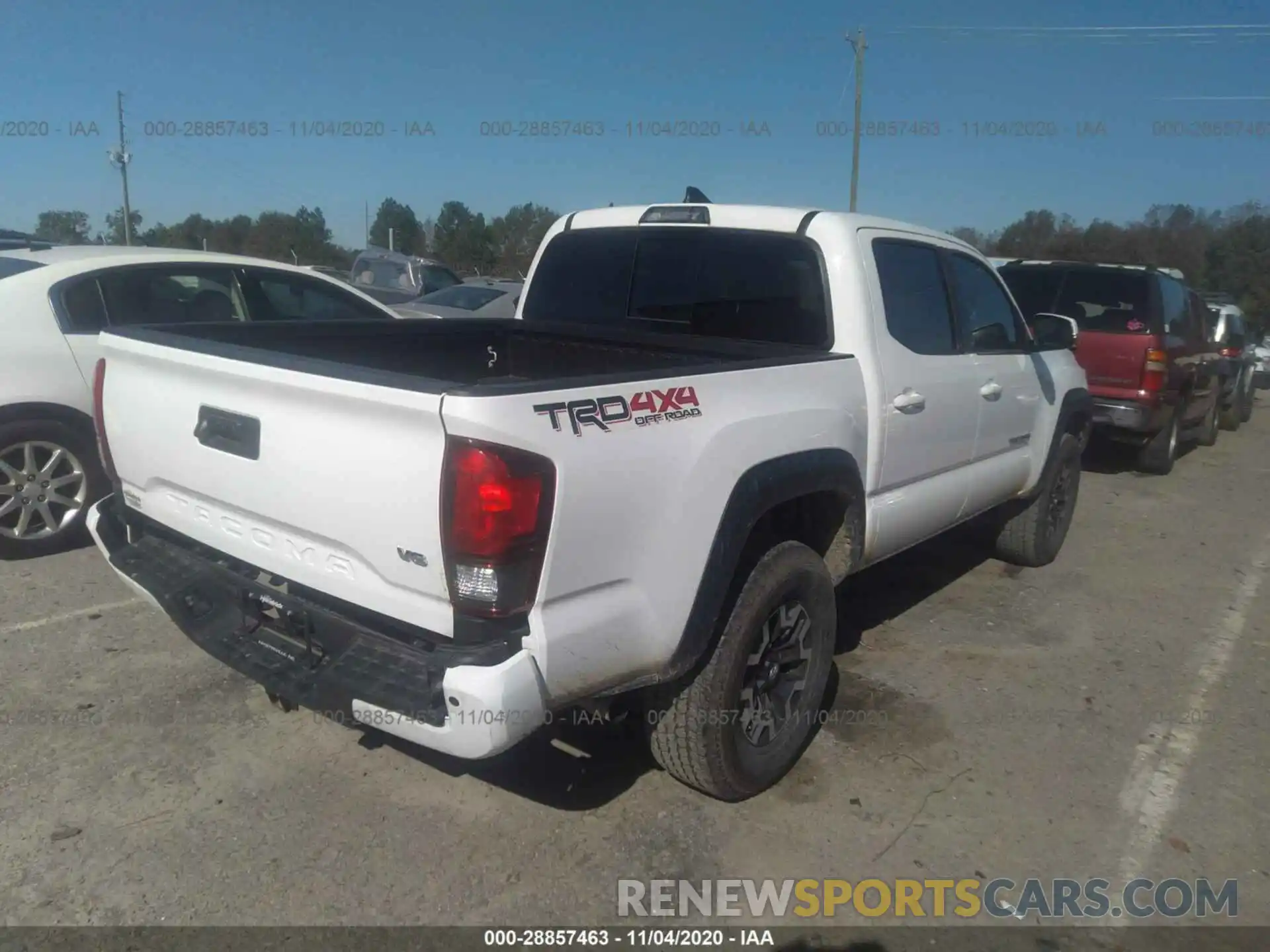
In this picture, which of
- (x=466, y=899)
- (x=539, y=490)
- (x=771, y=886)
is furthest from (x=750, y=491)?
(x=466, y=899)

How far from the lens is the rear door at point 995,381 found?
4.70 m

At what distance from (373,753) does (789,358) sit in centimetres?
208

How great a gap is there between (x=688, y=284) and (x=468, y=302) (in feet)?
29.5

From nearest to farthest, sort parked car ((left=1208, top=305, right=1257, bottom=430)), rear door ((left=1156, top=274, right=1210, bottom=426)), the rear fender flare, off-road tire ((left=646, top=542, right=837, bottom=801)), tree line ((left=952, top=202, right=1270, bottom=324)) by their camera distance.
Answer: the rear fender flare → off-road tire ((left=646, top=542, right=837, bottom=801)) → rear door ((left=1156, top=274, right=1210, bottom=426)) → parked car ((left=1208, top=305, right=1257, bottom=430)) → tree line ((left=952, top=202, right=1270, bottom=324))

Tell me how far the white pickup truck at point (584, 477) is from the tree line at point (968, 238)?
2393 centimetres

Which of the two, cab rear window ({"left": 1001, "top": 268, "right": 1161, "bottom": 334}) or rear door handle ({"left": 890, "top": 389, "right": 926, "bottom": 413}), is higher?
cab rear window ({"left": 1001, "top": 268, "right": 1161, "bottom": 334})

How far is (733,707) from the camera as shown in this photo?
311cm

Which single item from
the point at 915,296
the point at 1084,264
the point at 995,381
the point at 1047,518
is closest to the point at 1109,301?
the point at 1084,264

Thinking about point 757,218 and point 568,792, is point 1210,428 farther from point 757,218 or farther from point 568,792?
point 568,792

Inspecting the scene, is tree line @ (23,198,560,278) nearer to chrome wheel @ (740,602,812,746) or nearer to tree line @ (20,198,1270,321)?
tree line @ (20,198,1270,321)

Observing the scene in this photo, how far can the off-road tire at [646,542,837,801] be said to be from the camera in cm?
303

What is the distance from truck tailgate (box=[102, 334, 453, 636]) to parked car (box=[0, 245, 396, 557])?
2.35m

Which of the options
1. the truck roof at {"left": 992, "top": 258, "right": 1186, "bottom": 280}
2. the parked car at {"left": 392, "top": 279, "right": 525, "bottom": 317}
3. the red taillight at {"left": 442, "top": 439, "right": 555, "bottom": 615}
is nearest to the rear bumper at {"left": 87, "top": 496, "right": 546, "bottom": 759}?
the red taillight at {"left": 442, "top": 439, "right": 555, "bottom": 615}

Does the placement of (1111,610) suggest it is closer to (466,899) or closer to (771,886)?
(771,886)
